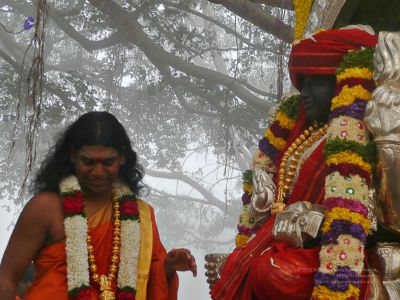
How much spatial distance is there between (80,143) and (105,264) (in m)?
0.58

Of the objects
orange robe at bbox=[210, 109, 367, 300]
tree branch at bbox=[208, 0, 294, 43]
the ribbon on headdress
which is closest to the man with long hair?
orange robe at bbox=[210, 109, 367, 300]

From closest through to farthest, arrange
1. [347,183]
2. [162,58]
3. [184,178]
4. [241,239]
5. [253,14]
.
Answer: [347,183], [241,239], [253,14], [162,58], [184,178]

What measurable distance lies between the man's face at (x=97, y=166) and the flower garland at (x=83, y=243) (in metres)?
0.08

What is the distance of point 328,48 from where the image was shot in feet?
12.4

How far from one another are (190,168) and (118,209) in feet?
103

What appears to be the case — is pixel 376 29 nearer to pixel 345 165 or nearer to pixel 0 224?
pixel 345 165

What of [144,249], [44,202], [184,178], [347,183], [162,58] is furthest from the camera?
[184,178]

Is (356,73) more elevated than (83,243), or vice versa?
(356,73)

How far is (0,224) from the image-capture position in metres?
38.0

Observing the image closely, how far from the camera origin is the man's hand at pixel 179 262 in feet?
12.8

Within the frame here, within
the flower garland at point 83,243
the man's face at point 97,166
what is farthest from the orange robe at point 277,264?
the man's face at point 97,166

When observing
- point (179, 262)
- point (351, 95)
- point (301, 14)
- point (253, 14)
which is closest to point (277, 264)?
point (179, 262)

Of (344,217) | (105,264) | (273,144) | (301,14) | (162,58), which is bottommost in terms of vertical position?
(105,264)

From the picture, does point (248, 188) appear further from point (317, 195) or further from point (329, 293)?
point (329, 293)
